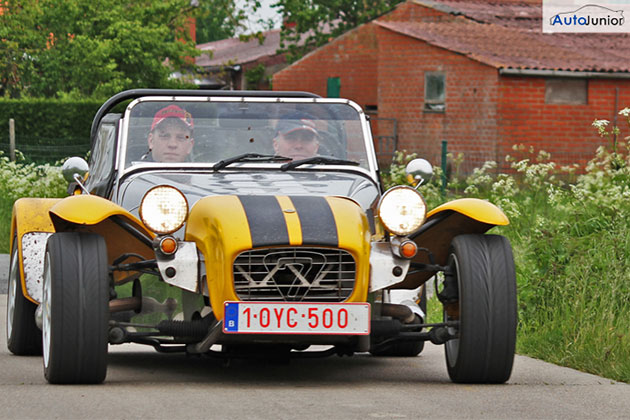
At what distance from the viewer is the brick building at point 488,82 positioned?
111 feet

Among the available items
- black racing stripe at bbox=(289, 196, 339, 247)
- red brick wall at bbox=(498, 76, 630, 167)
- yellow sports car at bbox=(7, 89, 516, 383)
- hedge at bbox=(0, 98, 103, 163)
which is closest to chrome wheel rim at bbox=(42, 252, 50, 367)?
yellow sports car at bbox=(7, 89, 516, 383)

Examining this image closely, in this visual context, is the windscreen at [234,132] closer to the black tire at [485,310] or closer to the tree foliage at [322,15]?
the black tire at [485,310]

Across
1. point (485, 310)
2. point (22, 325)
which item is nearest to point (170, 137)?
point (22, 325)

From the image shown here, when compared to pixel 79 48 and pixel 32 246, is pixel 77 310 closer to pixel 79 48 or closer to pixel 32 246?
pixel 32 246

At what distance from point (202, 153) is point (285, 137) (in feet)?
1.73

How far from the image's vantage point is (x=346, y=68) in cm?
4247

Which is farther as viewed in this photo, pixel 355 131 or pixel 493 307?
pixel 355 131

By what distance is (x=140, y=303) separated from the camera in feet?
24.0

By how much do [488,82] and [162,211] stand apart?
91.4 ft

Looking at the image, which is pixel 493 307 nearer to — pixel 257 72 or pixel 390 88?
pixel 390 88

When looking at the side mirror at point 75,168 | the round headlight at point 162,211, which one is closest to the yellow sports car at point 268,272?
the round headlight at point 162,211

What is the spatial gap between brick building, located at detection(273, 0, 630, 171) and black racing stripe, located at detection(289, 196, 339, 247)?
26604mm

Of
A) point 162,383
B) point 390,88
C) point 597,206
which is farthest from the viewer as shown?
point 390,88

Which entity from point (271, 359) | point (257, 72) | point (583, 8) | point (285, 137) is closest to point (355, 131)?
point (285, 137)
